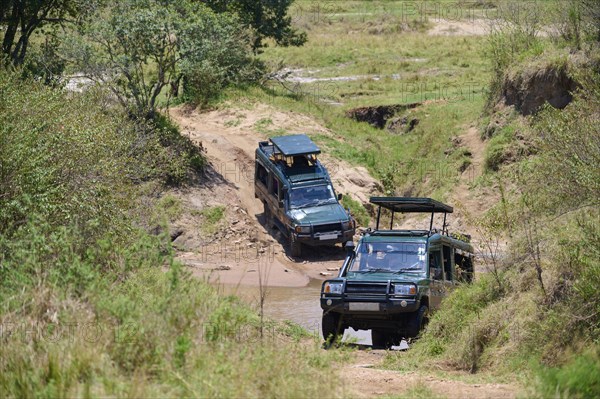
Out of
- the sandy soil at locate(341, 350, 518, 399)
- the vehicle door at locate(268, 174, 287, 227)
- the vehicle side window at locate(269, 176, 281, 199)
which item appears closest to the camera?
the sandy soil at locate(341, 350, 518, 399)

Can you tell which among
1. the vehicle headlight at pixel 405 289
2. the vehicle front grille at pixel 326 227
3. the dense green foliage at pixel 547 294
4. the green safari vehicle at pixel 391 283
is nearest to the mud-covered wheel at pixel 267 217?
the vehicle front grille at pixel 326 227

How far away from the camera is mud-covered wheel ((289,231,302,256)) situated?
26188mm

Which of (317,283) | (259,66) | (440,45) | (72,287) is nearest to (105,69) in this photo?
(317,283)

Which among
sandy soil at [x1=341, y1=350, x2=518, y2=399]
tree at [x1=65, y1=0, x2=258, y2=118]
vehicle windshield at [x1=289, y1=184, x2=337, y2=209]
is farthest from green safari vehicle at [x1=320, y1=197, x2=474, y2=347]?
tree at [x1=65, y1=0, x2=258, y2=118]

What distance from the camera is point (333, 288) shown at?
15805 mm

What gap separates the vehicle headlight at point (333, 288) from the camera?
1571 cm

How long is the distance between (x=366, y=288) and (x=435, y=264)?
6.92 ft

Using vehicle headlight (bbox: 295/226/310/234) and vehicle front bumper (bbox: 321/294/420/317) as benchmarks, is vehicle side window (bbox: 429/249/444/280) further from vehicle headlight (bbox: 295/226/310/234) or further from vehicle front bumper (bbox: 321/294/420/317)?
vehicle headlight (bbox: 295/226/310/234)

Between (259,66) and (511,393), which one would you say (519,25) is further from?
(511,393)

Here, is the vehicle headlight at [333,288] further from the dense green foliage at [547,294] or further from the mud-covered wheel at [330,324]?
the dense green foliage at [547,294]

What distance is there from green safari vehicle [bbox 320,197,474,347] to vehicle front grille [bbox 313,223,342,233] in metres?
7.19

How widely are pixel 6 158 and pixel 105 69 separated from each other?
1475 centimetres

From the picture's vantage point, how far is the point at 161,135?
2934cm

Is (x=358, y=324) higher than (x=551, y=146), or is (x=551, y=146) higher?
(x=551, y=146)
